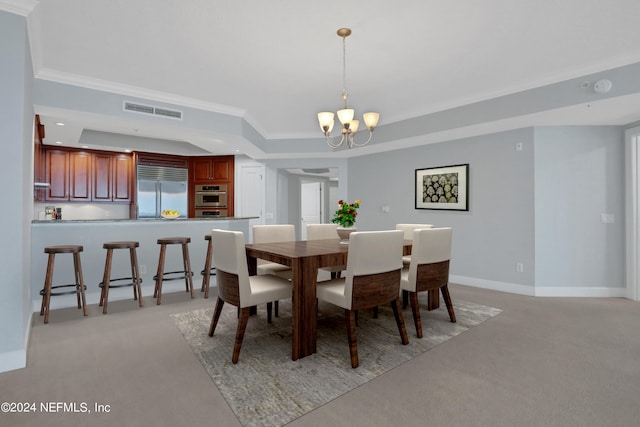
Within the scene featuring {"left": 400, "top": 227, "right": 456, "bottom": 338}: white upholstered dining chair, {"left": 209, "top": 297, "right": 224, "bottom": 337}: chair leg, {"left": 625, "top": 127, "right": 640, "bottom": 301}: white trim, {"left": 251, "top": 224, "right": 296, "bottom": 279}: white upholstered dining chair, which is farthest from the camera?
{"left": 625, "top": 127, "right": 640, "bottom": 301}: white trim

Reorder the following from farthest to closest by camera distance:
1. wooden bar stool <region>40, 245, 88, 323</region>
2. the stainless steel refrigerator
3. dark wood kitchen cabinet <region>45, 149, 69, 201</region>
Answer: the stainless steel refrigerator → dark wood kitchen cabinet <region>45, 149, 69, 201</region> → wooden bar stool <region>40, 245, 88, 323</region>

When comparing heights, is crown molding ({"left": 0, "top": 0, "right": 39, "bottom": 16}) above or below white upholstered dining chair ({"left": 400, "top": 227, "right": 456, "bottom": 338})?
above

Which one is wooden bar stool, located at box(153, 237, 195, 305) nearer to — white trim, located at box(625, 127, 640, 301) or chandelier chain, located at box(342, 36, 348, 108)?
chandelier chain, located at box(342, 36, 348, 108)

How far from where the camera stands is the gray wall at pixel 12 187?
2059 mm

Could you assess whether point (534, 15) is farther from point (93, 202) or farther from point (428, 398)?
point (93, 202)

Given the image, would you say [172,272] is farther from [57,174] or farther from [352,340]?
[57,174]

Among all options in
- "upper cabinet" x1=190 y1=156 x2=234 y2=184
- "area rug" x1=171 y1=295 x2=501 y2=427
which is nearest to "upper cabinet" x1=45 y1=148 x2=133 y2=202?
"upper cabinet" x1=190 y1=156 x2=234 y2=184

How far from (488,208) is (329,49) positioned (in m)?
3.05

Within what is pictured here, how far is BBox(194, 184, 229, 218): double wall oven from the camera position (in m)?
6.59

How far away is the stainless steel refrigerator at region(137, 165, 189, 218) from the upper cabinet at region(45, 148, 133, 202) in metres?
0.23

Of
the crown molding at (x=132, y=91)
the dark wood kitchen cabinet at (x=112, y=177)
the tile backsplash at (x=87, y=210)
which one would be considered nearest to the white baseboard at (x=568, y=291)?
the crown molding at (x=132, y=91)

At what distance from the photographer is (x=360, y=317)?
3.07 meters

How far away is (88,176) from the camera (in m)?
5.67

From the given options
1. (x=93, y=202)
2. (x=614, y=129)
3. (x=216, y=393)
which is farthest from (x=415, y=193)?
(x=93, y=202)
